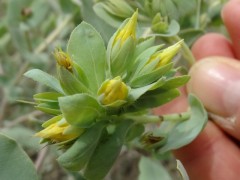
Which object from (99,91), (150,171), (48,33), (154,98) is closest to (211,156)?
(150,171)

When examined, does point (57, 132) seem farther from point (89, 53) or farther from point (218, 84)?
point (218, 84)

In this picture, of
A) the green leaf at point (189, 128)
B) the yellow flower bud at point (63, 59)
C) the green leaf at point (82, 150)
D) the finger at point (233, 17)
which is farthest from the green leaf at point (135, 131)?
the finger at point (233, 17)

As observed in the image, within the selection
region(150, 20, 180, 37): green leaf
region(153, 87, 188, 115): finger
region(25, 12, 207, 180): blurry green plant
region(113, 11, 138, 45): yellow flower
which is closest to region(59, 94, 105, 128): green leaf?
region(25, 12, 207, 180): blurry green plant

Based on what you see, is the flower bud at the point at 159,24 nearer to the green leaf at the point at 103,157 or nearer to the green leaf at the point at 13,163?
the green leaf at the point at 103,157

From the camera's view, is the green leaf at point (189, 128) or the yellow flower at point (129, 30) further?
the green leaf at point (189, 128)

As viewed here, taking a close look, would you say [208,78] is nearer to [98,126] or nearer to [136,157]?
[98,126]
